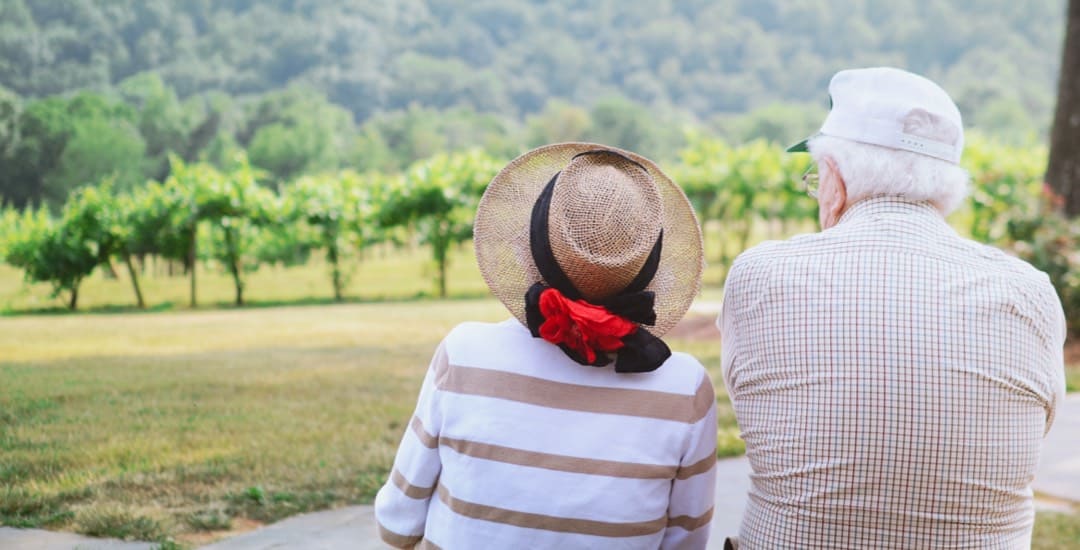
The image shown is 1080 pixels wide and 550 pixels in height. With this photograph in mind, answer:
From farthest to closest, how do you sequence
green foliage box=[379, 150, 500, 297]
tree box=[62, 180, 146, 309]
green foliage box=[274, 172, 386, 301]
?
green foliage box=[379, 150, 500, 297]
green foliage box=[274, 172, 386, 301]
tree box=[62, 180, 146, 309]

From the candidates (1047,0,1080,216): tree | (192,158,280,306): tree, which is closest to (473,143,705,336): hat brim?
(192,158,280,306): tree

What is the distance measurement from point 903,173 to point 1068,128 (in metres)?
7.33

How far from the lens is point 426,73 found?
627 cm

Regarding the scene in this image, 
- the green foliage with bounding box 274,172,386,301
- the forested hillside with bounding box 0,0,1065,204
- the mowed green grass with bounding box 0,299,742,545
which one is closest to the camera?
the mowed green grass with bounding box 0,299,742,545

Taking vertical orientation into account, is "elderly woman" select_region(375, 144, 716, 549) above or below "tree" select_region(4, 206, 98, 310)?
below

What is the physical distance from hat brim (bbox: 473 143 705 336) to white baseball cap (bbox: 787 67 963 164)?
0.34 metres

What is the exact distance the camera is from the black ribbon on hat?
1.81 meters

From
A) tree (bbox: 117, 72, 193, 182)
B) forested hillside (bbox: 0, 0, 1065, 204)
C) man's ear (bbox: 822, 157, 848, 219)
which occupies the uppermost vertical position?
forested hillside (bbox: 0, 0, 1065, 204)

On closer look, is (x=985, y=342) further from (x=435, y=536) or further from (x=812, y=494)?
(x=435, y=536)

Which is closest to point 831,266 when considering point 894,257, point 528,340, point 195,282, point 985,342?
point 894,257

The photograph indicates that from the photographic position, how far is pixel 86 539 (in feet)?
9.23

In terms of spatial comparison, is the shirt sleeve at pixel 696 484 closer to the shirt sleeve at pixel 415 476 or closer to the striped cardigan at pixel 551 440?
the striped cardigan at pixel 551 440

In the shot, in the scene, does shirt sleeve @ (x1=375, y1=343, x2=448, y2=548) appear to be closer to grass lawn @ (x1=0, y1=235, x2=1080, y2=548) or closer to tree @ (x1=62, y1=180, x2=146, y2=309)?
grass lawn @ (x1=0, y1=235, x2=1080, y2=548)

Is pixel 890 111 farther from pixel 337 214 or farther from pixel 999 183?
pixel 999 183
